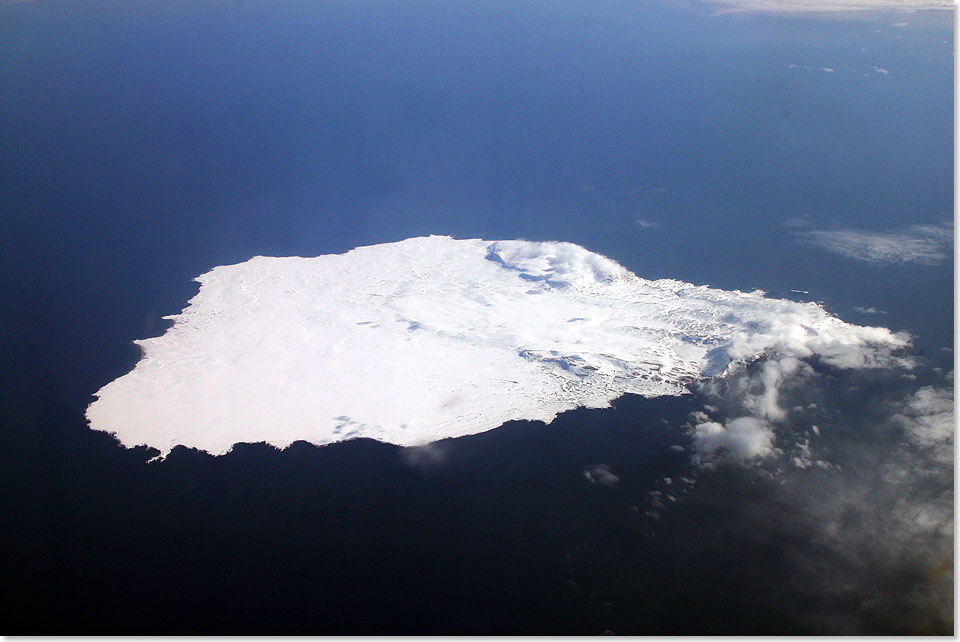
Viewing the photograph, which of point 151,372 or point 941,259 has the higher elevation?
point 941,259

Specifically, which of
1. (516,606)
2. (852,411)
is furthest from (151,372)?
(852,411)

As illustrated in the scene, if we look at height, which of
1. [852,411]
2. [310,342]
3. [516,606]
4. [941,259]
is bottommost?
[516,606]

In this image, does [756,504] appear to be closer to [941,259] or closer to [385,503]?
[385,503]

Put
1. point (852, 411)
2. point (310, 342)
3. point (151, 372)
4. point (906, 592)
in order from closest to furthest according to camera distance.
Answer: point (906, 592) < point (852, 411) < point (151, 372) < point (310, 342)

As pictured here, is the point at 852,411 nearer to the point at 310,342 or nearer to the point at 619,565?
the point at 619,565

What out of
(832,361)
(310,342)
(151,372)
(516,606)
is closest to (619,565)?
(516,606)

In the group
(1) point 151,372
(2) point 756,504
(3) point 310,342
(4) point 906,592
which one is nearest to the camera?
(4) point 906,592

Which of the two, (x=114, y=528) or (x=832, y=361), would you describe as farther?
(x=832, y=361)
